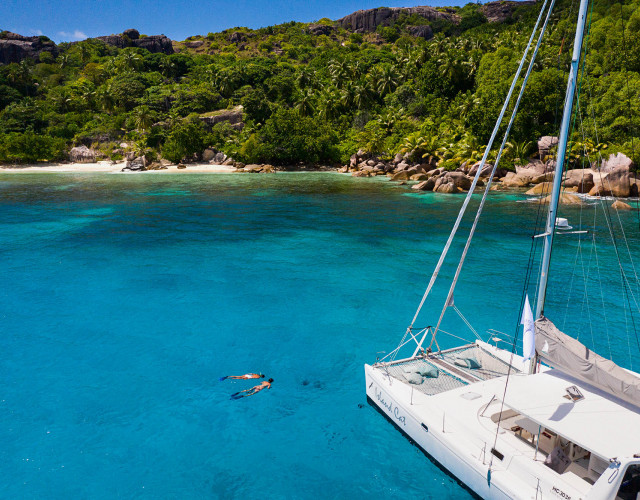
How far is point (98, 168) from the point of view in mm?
100875

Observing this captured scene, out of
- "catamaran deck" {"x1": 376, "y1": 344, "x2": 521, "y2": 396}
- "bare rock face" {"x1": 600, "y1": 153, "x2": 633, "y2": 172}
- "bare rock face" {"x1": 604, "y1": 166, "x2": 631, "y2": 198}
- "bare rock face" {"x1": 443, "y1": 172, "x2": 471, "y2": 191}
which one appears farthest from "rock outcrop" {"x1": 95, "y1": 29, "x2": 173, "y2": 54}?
"catamaran deck" {"x1": 376, "y1": 344, "x2": 521, "y2": 396}

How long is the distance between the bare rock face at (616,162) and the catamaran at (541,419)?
5208 cm

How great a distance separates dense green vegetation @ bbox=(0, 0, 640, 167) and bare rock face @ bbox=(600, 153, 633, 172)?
84.8 inches

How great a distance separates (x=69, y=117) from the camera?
116 meters

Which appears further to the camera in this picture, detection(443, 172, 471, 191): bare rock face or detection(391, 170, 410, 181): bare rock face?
detection(391, 170, 410, 181): bare rock face

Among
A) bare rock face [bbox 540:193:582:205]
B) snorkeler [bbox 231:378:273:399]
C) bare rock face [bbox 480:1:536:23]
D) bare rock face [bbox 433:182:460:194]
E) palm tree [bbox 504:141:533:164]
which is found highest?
bare rock face [bbox 480:1:536:23]

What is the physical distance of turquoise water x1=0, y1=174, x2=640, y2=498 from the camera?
11992 millimetres

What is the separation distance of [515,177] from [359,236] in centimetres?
3988

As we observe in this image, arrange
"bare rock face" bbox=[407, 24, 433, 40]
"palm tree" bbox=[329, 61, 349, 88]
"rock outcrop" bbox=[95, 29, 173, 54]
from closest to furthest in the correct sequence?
"palm tree" bbox=[329, 61, 349, 88]
"bare rock face" bbox=[407, 24, 433, 40]
"rock outcrop" bbox=[95, 29, 173, 54]

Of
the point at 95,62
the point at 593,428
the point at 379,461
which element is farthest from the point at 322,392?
the point at 95,62

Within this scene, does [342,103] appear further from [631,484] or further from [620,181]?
[631,484]

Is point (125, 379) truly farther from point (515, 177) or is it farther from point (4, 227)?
point (515, 177)

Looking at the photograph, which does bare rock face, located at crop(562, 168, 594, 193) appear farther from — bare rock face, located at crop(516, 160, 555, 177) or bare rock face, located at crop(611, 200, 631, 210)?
bare rock face, located at crop(516, 160, 555, 177)

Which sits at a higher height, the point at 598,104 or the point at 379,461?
the point at 598,104
